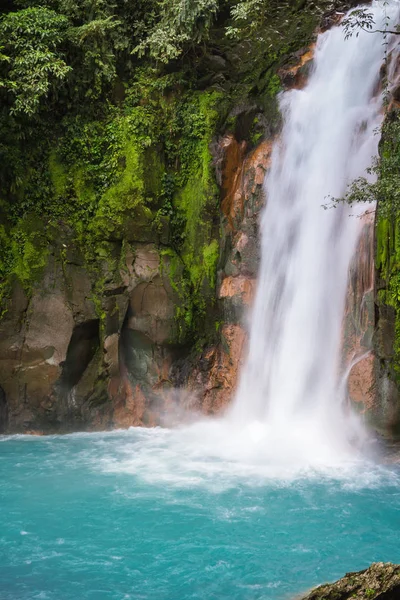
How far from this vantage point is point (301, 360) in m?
12.3

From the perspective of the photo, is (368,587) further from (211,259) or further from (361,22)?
(211,259)

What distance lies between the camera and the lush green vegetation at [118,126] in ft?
44.2

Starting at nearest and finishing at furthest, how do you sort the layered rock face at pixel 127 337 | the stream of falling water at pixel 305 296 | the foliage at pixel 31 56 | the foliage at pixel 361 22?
the foliage at pixel 361 22
the stream of falling water at pixel 305 296
the foliage at pixel 31 56
the layered rock face at pixel 127 337

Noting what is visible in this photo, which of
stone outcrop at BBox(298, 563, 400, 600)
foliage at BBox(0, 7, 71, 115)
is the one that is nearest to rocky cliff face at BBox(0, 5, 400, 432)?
foliage at BBox(0, 7, 71, 115)

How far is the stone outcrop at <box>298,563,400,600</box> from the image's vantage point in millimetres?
4168

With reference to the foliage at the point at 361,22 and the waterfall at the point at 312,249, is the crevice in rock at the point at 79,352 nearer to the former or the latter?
the waterfall at the point at 312,249

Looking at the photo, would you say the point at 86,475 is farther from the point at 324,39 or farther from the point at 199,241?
the point at 324,39

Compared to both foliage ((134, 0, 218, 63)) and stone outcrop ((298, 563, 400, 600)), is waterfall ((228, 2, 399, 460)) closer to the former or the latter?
foliage ((134, 0, 218, 63))

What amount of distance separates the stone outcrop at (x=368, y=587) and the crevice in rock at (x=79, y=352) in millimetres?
9419

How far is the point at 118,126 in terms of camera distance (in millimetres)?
14141

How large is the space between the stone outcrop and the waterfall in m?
6.76

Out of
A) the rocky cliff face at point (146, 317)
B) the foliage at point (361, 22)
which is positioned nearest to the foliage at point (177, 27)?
the rocky cliff face at point (146, 317)

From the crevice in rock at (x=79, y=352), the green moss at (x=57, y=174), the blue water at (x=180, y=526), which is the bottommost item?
the blue water at (x=180, y=526)

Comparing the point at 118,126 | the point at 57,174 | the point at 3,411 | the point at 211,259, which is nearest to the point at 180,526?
the point at 3,411
